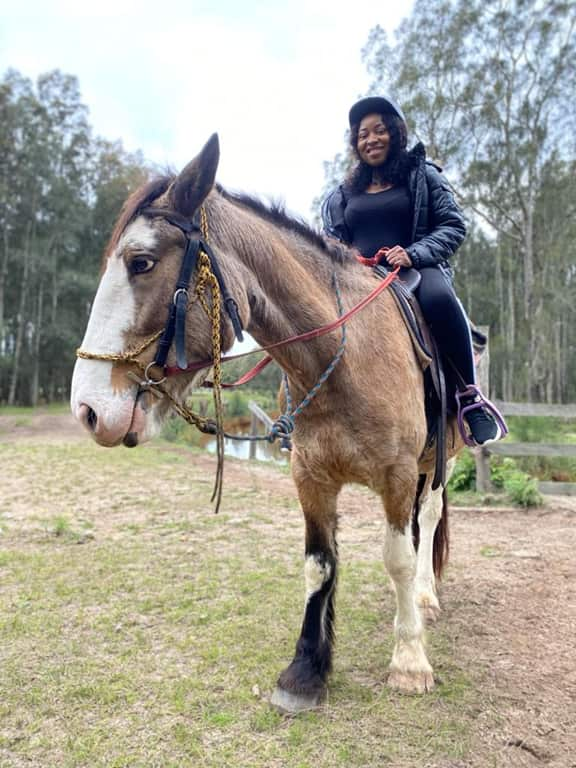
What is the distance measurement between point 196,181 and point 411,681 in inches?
101

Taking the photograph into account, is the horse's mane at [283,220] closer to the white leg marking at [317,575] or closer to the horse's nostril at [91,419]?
the horse's nostril at [91,419]

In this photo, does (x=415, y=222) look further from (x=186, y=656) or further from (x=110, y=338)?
(x=186, y=656)

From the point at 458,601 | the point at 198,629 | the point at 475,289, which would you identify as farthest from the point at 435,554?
the point at 475,289

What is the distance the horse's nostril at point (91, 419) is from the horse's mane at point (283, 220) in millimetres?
1080

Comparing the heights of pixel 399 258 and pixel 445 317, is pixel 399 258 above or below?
above

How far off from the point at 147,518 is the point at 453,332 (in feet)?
14.7

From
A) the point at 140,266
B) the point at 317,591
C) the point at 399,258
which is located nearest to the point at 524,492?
the point at 317,591

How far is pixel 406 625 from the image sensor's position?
273 cm

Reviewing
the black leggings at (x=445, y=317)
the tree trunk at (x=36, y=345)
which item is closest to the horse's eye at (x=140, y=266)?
the black leggings at (x=445, y=317)

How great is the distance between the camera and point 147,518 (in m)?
5.98

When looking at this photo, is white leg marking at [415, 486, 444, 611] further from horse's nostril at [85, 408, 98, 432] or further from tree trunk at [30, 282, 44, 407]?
tree trunk at [30, 282, 44, 407]

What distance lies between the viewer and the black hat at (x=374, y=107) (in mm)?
2818

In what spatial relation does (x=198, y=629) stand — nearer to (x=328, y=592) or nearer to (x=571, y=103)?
(x=328, y=592)

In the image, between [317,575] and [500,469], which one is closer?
[317,575]
